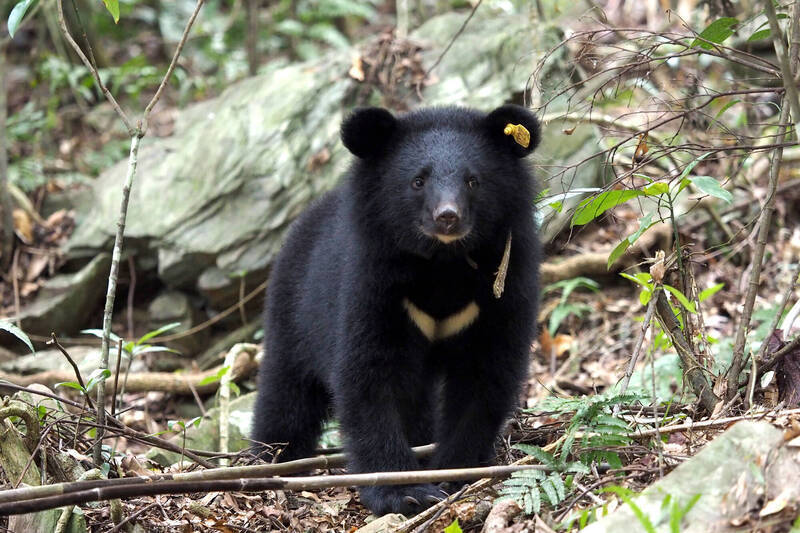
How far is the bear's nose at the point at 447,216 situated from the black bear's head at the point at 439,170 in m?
0.06

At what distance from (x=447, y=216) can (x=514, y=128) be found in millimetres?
624

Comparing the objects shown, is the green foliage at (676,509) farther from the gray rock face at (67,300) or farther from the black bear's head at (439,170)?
the gray rock face at (67,300)

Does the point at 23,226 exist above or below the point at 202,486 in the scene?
above

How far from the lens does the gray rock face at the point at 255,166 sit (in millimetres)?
7949

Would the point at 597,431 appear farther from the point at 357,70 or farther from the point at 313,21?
the point at 313,21

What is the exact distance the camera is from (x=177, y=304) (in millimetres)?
8250

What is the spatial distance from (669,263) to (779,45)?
1.16 metres

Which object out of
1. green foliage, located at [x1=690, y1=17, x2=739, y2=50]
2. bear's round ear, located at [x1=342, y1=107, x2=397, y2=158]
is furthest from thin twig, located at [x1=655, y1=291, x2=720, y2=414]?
bear's round ear, located at [x1=342, y1=107, x2=397, y2=158]

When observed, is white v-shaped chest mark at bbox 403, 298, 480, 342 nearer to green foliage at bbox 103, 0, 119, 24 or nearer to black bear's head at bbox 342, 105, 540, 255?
black bear's head at bbox 342, 105, 540, 255

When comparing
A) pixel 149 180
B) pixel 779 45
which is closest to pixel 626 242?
pixel 779 45

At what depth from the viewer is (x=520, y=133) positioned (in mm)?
4098

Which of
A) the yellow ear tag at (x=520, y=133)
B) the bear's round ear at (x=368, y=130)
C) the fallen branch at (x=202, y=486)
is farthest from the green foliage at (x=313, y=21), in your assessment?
the fallen branch at (x=202, y=486)

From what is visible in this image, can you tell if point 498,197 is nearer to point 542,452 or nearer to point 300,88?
point 542,452

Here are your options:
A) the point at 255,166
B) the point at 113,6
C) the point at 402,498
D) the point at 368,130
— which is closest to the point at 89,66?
the point at 113,6
